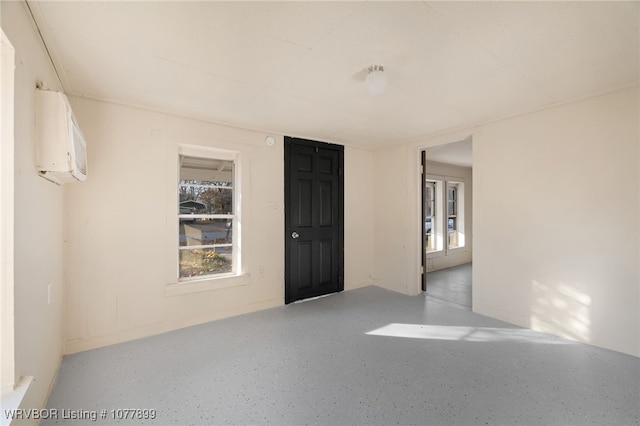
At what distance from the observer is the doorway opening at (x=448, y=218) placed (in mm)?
5108

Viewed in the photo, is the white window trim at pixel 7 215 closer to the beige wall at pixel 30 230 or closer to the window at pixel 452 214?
the beige wall at pixel 30 230

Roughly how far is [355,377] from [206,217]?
93.2 inches

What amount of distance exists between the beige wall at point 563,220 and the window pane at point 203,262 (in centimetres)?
316

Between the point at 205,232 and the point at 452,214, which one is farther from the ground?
the point at 452,214

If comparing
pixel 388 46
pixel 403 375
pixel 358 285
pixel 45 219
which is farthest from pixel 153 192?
pixel 358 285

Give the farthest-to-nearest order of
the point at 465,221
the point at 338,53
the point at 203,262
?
the point at 465,221, the point at 203,262, the point at 338,53

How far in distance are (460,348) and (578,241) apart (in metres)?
1.55

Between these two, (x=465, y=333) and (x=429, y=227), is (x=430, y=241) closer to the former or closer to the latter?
(x=429, y=227)

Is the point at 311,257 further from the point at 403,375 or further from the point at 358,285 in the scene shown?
the point at 403,375

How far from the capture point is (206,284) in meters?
3.17

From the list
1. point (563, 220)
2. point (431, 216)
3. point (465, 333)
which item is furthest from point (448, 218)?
point (465, 333)

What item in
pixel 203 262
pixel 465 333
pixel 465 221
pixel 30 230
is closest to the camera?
pixel 30 230

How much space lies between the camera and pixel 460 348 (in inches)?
100.0

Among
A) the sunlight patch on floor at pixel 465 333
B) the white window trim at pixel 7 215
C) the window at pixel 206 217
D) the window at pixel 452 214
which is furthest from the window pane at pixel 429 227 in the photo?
the white window trim at pixel 7 215
